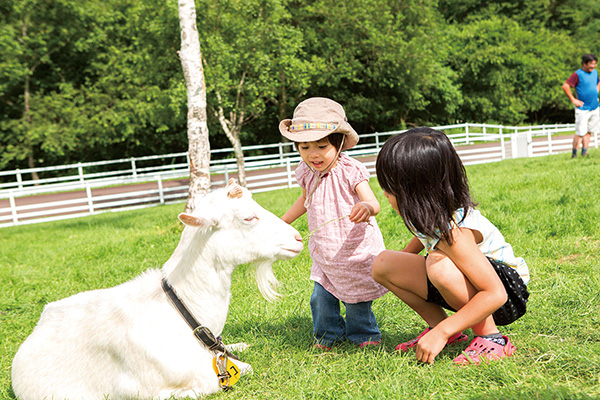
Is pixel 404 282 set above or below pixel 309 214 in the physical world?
below

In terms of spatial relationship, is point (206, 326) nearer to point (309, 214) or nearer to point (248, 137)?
point (309, 214)

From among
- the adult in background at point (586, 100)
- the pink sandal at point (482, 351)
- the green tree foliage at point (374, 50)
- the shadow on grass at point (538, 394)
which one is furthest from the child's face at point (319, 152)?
the green tree foliage at point (374, 50)

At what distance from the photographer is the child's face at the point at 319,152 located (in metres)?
3.09

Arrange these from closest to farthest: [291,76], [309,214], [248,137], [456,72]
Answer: [309,214], [291,76], [248,137], [456,72]

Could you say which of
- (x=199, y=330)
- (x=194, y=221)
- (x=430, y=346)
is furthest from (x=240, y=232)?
(x=430, y=346)

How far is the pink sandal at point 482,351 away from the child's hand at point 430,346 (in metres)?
0.17

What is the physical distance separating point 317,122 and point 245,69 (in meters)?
16.2

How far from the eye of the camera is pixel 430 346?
2.60 m

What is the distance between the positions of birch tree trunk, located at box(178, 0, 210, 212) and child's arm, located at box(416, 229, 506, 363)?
699cm

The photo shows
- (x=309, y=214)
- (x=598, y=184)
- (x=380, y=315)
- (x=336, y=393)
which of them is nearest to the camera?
(x=336, y=393)

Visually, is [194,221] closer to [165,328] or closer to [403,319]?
[165,328]

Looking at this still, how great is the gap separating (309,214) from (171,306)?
106cm

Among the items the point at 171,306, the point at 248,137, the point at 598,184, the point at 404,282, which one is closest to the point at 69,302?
the point at 171,306

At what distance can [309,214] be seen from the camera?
3.29 meters
